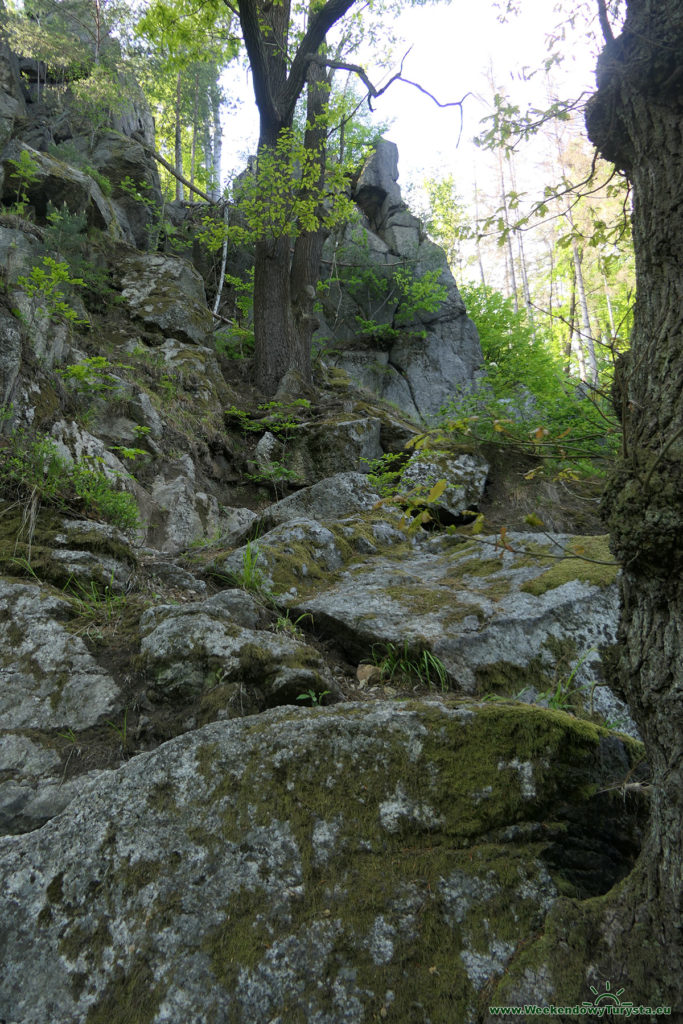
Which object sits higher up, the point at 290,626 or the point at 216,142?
the point at 216,142

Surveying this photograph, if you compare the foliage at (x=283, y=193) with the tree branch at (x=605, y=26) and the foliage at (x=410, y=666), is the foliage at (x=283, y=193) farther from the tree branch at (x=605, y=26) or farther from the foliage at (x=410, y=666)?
the foliage at (x=410, y=666)

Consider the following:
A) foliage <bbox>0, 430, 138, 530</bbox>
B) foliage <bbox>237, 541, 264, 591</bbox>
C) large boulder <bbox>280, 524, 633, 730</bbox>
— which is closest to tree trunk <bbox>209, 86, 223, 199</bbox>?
foliage <bbox>0, 430, 138, 530</bbox>

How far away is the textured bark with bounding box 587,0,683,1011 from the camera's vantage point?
1442mm

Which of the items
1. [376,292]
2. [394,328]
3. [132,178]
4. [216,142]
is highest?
[216,142]

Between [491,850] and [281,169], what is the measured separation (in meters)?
10.6

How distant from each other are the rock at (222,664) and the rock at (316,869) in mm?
497

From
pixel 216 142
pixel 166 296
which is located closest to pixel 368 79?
pixel 166 296

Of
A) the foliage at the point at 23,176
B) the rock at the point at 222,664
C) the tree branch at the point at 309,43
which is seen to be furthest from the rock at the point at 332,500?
the tree branch at the point at 309,43

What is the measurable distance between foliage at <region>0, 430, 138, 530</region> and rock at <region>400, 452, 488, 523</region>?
9.99 ft

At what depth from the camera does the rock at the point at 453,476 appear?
20.1 ft

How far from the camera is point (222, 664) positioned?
8.67 ft

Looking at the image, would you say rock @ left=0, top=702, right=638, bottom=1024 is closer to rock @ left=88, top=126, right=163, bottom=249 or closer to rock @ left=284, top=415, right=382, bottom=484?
rock @ left=284, top=415, right=382, bottom=484

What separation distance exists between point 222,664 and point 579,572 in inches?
91.0

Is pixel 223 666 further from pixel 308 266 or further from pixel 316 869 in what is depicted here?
pixel 308 266
